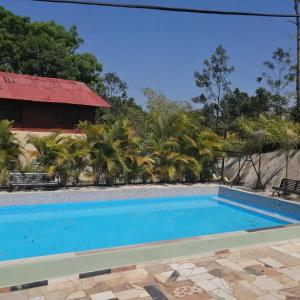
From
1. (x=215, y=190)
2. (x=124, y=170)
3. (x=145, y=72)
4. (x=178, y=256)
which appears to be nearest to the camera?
(x=178, y=256)

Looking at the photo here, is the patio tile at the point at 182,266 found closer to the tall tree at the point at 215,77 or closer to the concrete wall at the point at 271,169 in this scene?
the concrete wall at the point at 271,169

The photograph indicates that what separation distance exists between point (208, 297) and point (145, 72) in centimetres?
2827

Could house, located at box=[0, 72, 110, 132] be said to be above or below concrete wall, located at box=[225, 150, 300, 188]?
above

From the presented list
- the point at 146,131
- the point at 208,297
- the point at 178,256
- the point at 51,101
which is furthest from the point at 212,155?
the point at 208,297

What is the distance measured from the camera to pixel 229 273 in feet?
17.8

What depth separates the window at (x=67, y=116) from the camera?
1867 centimetres

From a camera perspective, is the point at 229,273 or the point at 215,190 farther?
the point at 215,190

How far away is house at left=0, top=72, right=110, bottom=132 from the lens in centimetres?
1762

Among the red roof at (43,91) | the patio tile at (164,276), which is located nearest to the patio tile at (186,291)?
the patio tile at (164,276)

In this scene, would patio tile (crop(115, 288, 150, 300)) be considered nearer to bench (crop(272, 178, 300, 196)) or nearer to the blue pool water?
the blue pool water

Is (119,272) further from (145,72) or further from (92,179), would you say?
(145,72)

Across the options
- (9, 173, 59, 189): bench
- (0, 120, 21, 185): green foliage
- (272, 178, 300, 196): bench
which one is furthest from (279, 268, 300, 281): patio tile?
(0, 120, 21, 185): green foliage

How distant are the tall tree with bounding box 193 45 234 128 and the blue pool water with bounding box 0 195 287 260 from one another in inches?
719

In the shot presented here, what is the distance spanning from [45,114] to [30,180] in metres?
6.94
